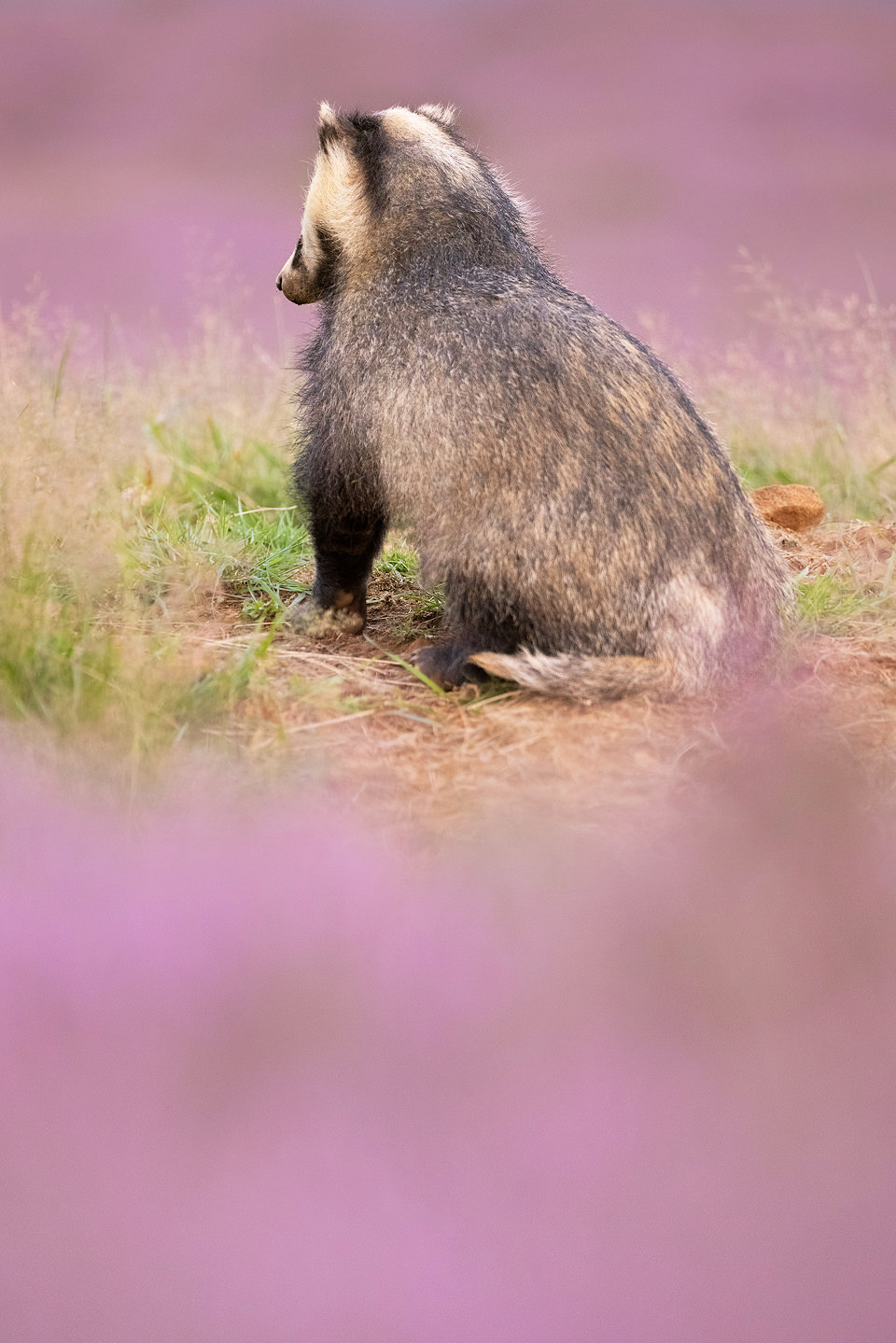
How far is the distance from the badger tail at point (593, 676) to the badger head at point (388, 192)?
133 cm

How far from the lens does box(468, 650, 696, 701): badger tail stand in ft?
10.8

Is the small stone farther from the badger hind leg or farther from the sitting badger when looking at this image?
the badger hind leg

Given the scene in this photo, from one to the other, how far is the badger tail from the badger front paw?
84 centimetres

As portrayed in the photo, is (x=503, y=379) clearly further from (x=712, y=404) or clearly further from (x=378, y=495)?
(x=712, y=404)

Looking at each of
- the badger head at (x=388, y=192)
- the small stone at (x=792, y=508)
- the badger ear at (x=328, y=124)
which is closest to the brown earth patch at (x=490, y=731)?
the badger head at (x=388, y=192)

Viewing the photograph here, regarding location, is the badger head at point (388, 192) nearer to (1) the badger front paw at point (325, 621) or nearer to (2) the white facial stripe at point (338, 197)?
(2) the white facial stripe at point (338, 197)

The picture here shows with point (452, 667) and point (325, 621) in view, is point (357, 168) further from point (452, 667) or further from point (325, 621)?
point (452, 667)

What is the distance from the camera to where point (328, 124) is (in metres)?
3.67

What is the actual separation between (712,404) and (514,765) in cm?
425

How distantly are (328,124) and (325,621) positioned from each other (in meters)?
1.55

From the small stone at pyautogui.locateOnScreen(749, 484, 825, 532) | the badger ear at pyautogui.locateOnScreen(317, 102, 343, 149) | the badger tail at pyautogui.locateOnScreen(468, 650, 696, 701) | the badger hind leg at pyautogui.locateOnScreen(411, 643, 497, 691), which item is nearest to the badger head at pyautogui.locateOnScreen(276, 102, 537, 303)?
the badger ear at pyautogui.locateOnScreen(317, 102, 343, 149)

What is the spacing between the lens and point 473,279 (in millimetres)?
3590

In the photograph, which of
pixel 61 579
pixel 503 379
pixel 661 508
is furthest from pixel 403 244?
pixel 61 579

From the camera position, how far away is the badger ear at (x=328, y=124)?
3658 mm
